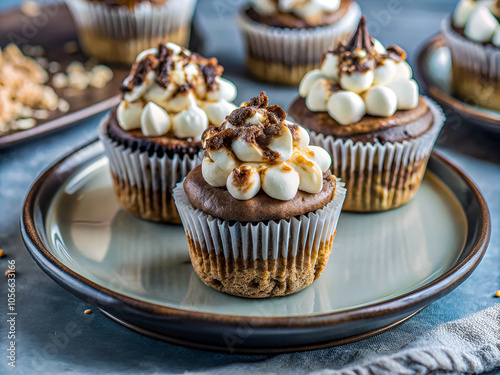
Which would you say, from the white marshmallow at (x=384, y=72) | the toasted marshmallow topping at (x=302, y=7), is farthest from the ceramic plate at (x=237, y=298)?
the toasted marshmallow topping at (x=302, y=7)

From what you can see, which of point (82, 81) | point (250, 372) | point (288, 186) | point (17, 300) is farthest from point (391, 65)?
point (82, 81)

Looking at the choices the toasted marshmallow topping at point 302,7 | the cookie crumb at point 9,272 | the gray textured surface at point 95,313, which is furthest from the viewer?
the toasted marshmallow topping at point 302,7

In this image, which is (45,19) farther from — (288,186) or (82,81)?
(288,186)

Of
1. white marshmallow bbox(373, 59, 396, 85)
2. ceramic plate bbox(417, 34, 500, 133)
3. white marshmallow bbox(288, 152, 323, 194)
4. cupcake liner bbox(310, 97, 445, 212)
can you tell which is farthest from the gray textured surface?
white marshmallow bbox(373, 59, 396, 85)

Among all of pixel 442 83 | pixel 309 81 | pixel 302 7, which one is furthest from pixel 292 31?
pixel 309 81

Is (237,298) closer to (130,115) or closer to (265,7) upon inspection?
(130,115)

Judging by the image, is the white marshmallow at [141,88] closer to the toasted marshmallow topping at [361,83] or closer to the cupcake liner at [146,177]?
the cupcake liner at [146,177]

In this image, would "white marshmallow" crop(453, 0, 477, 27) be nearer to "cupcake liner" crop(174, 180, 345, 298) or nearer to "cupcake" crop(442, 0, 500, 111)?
"cupcake" crop(442, 0, 500, 111)
